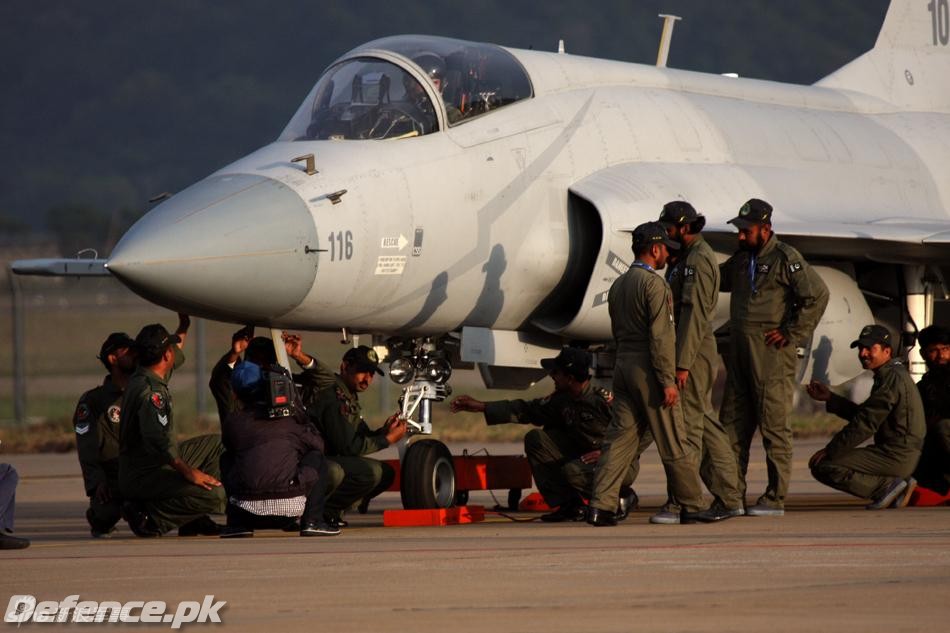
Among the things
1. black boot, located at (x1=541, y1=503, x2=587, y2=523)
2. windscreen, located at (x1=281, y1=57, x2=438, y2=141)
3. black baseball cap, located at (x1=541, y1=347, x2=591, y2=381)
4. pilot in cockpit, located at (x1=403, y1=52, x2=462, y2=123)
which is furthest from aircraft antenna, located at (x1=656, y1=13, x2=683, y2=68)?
black boot, located at (x1=541, y1=503, x2=587, y2=523)

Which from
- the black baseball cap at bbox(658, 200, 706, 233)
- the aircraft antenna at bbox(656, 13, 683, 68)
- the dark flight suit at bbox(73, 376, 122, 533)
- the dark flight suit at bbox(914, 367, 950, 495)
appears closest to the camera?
the black baseball cap at bbox(658, 200, 706, 233)

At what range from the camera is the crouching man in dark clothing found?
999 centimetres

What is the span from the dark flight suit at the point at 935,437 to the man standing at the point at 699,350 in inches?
74.9

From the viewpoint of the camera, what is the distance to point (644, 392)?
1020cm

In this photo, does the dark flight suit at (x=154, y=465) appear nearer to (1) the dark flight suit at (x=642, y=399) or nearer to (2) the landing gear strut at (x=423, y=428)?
(2) the landing gear strut at (x=423, y=428)

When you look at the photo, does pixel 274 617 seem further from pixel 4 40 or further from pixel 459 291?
pixel 4 40

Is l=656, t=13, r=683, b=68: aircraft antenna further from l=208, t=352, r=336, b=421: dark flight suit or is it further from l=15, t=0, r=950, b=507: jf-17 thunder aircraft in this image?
l=208, t=352, r=336, b=421: dark flight suit

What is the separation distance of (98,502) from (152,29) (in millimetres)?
149269

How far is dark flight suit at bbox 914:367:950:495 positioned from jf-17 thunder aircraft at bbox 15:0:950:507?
38.6 inches

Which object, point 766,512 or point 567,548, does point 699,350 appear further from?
point 567,548

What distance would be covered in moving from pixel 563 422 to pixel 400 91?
244 cm

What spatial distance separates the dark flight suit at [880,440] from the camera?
37.8 ft

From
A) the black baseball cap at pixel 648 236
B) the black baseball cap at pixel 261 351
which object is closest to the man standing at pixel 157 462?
the black baseball cap at pixel 261 351

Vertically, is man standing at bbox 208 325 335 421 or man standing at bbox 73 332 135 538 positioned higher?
man standing at bbox 208 325 335 421
